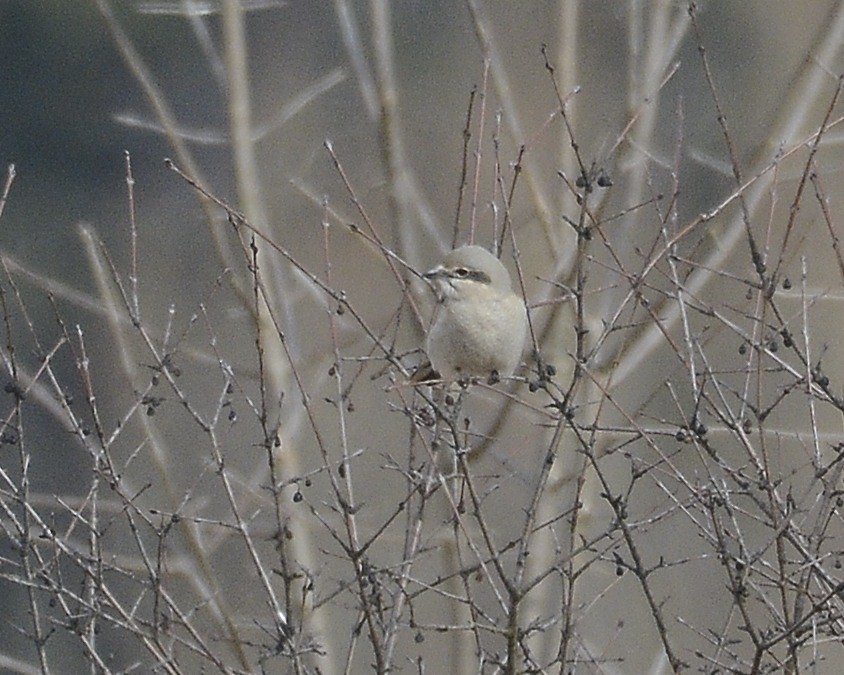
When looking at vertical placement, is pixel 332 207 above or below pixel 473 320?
above

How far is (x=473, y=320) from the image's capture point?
3.49 m

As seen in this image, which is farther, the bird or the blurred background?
the blurred background

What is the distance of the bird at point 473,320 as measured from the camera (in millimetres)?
3467

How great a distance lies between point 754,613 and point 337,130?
3.45 meters

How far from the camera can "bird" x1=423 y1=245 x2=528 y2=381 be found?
347 centimetres

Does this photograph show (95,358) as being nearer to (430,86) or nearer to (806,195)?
(430,86)

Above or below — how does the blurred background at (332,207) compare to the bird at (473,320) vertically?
above

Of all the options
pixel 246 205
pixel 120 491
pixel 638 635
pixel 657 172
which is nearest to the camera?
pixel 120 491

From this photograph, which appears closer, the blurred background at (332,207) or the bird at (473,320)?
the bird at (473,320)

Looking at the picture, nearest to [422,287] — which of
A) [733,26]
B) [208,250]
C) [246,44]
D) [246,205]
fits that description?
[246,205]

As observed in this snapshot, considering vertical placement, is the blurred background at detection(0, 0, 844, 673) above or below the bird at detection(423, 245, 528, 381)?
above

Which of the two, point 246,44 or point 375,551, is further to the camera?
point 246,44

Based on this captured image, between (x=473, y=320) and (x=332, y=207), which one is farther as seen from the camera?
(x=332, y=207)

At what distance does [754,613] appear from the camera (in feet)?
23.0
